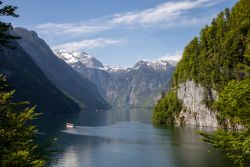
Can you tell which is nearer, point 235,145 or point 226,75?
point 235,145

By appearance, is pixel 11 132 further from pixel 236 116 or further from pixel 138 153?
pixel 138 153

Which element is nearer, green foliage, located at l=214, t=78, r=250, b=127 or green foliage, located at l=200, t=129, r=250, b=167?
green foliage, located at l=200, t=129, r=250, b=167

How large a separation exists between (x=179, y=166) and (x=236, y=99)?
7559 centimetres

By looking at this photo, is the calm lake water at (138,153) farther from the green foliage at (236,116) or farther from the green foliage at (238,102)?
the green foliage at (238,102)

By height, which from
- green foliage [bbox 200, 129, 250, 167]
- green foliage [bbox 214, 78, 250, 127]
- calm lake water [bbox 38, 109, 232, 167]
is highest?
green foliage [bbox 214, 78, 250, 127]

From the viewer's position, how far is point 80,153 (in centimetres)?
11631

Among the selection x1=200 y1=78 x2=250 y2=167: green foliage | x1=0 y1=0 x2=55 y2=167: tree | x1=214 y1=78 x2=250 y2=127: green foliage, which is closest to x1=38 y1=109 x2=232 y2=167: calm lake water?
x1=0 y1=0 x2=55 y2=167: tree

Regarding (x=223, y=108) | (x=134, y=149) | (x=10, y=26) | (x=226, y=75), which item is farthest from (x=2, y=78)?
(x=226, y=75)

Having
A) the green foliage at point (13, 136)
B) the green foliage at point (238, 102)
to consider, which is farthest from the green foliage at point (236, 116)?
the green foliage at point (13, 136)

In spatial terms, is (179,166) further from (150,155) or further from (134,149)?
(134,149)

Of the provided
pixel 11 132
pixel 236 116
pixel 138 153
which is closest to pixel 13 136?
pixel 11 132

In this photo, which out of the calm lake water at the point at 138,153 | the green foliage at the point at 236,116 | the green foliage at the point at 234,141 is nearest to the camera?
the green foliage at the point at 234,141

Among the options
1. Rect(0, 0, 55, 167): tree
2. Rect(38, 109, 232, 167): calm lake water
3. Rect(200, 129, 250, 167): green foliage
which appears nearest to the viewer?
Rect(200, 129, 250, 167): green foliage

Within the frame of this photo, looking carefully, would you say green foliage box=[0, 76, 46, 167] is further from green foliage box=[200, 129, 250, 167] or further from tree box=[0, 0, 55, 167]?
green foliage box=[200, 129, 250, 167]
